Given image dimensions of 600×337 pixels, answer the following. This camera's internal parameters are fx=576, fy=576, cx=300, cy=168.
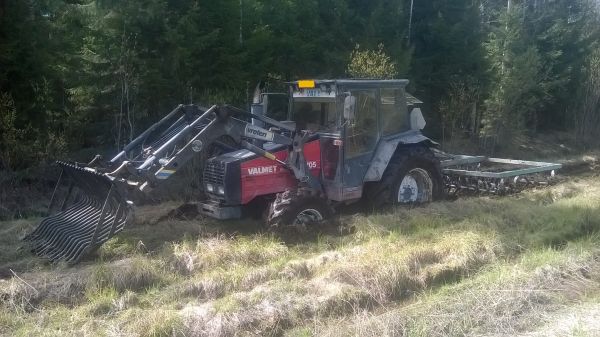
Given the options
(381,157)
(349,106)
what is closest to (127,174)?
(349,106)

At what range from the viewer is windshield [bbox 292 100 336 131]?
26.8ft

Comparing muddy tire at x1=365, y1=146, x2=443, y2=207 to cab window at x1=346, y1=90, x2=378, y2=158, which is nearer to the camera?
cab window at x1=346, y1=90, x2=378, y2=158

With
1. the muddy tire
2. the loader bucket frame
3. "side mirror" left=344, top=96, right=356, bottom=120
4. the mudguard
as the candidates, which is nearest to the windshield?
"side mirror" left=344, top=96, right=356, bottom=120

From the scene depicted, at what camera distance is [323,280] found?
5637mm

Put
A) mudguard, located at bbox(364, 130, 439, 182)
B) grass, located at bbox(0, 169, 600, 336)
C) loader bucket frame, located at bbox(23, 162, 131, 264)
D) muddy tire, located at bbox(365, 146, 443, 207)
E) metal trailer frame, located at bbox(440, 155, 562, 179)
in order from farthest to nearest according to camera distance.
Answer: metal trailer frame, located at bbox(440, 155, 562, 179) < muddy tire, located at bbox(365, 146, 443, 207) < mudguard, located at bbox(364, 130, 439, 182) < loader bucket frame, located at bbox(23, 162, 131, 264) < grass, located at bbox(0, 169, 600, 336)

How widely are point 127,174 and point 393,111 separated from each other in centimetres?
414

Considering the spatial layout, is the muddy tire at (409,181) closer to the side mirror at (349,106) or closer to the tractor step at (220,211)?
the side mirror at (349,106)

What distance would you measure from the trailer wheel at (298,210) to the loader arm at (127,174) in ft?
0.92

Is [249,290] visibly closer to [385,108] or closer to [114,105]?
[385,108]

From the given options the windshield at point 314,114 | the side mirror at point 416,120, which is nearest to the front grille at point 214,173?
the windshield at point 314,114

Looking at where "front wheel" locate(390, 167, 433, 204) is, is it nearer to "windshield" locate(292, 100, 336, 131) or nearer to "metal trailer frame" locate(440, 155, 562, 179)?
"metal trailer frame" locate(440, 155, 562, 179)

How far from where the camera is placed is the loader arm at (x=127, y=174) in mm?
6426

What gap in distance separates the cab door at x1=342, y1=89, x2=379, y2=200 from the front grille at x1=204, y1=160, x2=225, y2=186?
1.74m

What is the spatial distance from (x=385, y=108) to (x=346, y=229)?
2.14 metres
